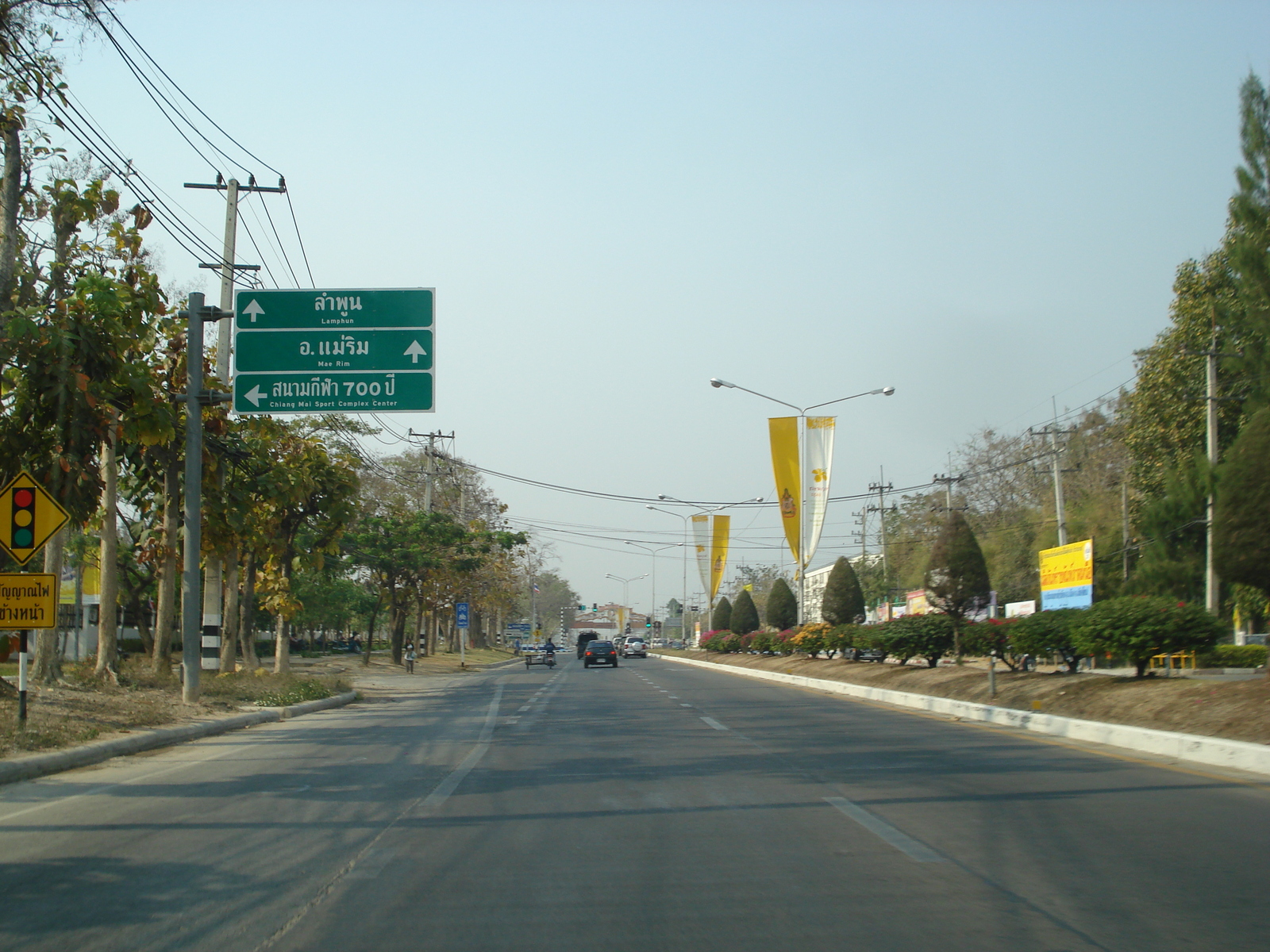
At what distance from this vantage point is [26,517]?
535 inches

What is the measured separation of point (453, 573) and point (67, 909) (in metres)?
49.5

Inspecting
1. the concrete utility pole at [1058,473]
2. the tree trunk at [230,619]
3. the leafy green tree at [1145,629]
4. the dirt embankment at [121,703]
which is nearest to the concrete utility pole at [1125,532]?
the concrete utility pole at [1058,473]

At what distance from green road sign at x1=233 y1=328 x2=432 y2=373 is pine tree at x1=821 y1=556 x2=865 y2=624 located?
21.0 metres

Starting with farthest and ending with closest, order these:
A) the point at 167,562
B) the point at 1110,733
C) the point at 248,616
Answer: the point at 248,616 < the point at 167,562 < the point at 1110,733

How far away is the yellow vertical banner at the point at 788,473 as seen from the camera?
3666 cm

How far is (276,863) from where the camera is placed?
6.96 m

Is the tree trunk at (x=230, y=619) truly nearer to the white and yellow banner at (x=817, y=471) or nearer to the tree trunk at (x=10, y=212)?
the tree trunk at (x=10, y=212)

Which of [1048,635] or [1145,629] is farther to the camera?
[1048,635]

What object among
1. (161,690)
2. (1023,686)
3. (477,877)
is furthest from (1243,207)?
(477,877)

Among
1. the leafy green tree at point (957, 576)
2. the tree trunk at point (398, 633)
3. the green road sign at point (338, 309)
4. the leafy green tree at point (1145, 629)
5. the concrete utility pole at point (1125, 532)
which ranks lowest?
Result: the tree trunk at point (398, 633)

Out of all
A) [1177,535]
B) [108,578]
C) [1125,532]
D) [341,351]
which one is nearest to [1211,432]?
[1177,535]

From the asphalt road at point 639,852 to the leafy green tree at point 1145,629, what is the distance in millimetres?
4666

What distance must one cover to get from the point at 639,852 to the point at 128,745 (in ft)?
30.0

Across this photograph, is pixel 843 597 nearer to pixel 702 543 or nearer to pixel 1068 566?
pixel 1068 566
